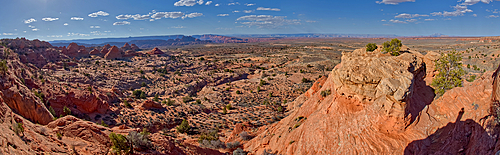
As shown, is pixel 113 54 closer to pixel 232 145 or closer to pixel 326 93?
pixel 232 145

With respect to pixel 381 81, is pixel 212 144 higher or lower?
lower

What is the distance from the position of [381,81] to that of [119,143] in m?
11.5

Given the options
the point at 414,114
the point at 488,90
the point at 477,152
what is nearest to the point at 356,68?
the point at 414,114

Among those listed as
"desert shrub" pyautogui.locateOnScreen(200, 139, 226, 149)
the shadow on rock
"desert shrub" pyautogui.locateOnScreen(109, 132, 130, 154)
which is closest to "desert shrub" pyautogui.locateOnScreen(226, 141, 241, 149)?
"desert shrub" pyautogui.locateOnScreen(200, 139, 226, 149)

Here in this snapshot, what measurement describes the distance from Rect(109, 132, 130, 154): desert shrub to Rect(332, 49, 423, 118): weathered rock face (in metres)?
10.5

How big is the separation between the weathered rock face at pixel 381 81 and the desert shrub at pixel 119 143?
10.5 m

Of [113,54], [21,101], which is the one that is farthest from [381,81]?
[113,54]

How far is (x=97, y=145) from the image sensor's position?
31.3 feet

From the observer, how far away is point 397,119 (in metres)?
8.53

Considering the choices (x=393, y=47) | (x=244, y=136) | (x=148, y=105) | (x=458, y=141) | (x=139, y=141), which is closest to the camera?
(x=458, y=141)

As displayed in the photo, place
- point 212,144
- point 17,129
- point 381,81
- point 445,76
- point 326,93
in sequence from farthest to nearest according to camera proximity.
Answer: point 326,93, point 212,144, point 445,76, point 381,81, point 17,129

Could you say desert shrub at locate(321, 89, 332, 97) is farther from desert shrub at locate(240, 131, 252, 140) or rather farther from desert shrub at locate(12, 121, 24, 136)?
desert shrub at locate(12, 121, 24, 136)

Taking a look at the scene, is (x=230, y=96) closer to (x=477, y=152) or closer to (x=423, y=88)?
(x=423, y=88)

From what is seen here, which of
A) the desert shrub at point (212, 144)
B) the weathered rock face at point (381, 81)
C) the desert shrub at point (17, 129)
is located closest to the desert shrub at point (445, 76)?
the weathered rock face at point (381, 81)
